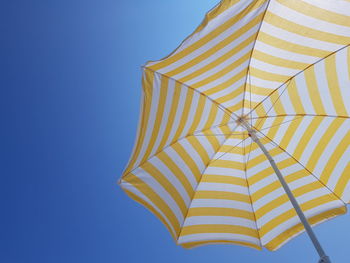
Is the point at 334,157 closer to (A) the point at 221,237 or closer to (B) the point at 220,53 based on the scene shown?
(A) the point at 221,237

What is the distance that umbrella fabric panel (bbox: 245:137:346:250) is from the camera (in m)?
3.11

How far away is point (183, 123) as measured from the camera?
3115 millimetres

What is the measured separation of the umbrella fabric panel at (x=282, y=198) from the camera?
311cm

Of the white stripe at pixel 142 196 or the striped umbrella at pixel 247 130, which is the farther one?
the white stripe at pixel 142 196

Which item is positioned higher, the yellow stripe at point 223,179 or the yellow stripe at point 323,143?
the yellow stripe at point 323,143

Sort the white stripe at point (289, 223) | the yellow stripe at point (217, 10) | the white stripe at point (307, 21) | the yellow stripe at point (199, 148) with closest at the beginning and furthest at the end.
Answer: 1. the yellow stripe at point (217, 10)
2. the white stripe at point (307, 21)
3. the white stripe at point (289, 223)
4. the yellow stripe at point (199, 148)

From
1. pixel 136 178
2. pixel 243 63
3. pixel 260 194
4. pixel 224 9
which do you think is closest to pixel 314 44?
pixel 243 63

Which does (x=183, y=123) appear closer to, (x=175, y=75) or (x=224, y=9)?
(x=175, y=75)

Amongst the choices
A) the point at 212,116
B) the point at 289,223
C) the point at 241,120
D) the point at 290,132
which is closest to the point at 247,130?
the point at 241,120

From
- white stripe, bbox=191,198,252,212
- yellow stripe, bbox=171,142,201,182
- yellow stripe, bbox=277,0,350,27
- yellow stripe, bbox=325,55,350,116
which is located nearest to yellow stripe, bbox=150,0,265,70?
yellow stripe, bbox=277,0,350,27

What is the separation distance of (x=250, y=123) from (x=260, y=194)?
843 mm

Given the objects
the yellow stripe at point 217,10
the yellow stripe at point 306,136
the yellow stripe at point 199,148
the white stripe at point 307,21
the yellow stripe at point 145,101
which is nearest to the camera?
the yellow stripe at point 217,10

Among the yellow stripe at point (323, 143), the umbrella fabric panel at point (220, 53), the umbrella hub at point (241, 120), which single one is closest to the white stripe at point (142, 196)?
the umbrella fabric panel at point (220, 53)

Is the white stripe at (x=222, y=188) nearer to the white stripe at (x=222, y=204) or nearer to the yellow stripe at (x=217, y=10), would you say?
the white stripe at (x=222, y=204)
